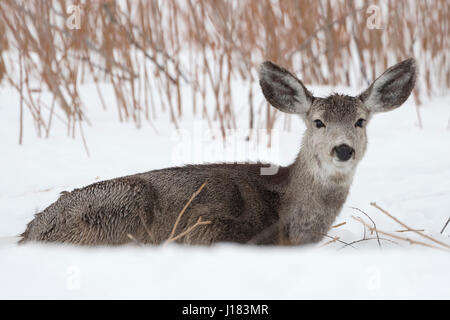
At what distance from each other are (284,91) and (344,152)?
0.69 m

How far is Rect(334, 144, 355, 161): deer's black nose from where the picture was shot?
339 cm

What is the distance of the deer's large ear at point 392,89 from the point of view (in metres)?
3.86

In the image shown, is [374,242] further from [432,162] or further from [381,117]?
[381,117]

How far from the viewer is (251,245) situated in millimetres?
3496

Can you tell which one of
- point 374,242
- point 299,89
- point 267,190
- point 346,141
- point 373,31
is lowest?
point 374,242

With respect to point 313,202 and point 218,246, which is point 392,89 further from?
point 218,246

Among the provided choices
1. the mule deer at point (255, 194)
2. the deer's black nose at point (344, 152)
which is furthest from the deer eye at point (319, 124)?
the deer's black nose at point (344, 152)

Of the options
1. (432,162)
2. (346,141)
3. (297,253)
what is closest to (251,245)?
(297,253)

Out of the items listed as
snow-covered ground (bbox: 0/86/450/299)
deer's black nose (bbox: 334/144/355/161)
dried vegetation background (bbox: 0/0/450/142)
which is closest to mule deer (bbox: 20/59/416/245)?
deer's black nose (bbox: 334/144/355/161)

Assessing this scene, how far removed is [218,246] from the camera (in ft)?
→ 11.4

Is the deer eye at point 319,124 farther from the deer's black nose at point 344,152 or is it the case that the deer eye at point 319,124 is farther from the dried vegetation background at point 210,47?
the dried vegetation background at point 210,47

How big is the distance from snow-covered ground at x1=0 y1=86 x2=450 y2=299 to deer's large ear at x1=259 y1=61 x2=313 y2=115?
0.87m
